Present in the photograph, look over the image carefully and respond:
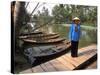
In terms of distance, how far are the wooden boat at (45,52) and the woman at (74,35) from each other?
0.05 m

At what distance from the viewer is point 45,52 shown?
1.83 m

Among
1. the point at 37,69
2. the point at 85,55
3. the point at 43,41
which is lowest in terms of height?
the point at 37,69

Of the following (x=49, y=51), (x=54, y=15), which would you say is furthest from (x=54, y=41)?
(x=54, y=15)

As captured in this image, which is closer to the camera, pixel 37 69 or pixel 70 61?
pixel 37 69

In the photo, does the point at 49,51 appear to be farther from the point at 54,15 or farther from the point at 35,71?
the point at 54,15

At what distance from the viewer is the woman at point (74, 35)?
1.91m

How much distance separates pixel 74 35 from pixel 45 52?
0.35m

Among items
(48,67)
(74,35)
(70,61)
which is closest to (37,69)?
(48,67)

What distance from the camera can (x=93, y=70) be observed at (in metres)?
1.98

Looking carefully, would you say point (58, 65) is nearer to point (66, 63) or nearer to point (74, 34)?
point (66, 63)

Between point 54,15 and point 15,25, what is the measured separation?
1.30 feet

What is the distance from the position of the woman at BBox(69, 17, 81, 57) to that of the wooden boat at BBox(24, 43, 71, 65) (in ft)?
0.18

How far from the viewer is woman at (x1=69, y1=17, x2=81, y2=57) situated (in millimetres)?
1913

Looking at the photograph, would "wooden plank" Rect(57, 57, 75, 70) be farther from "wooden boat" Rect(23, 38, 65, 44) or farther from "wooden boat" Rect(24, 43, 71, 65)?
"wooden boat" Rect(23, 38, 65, 44)
